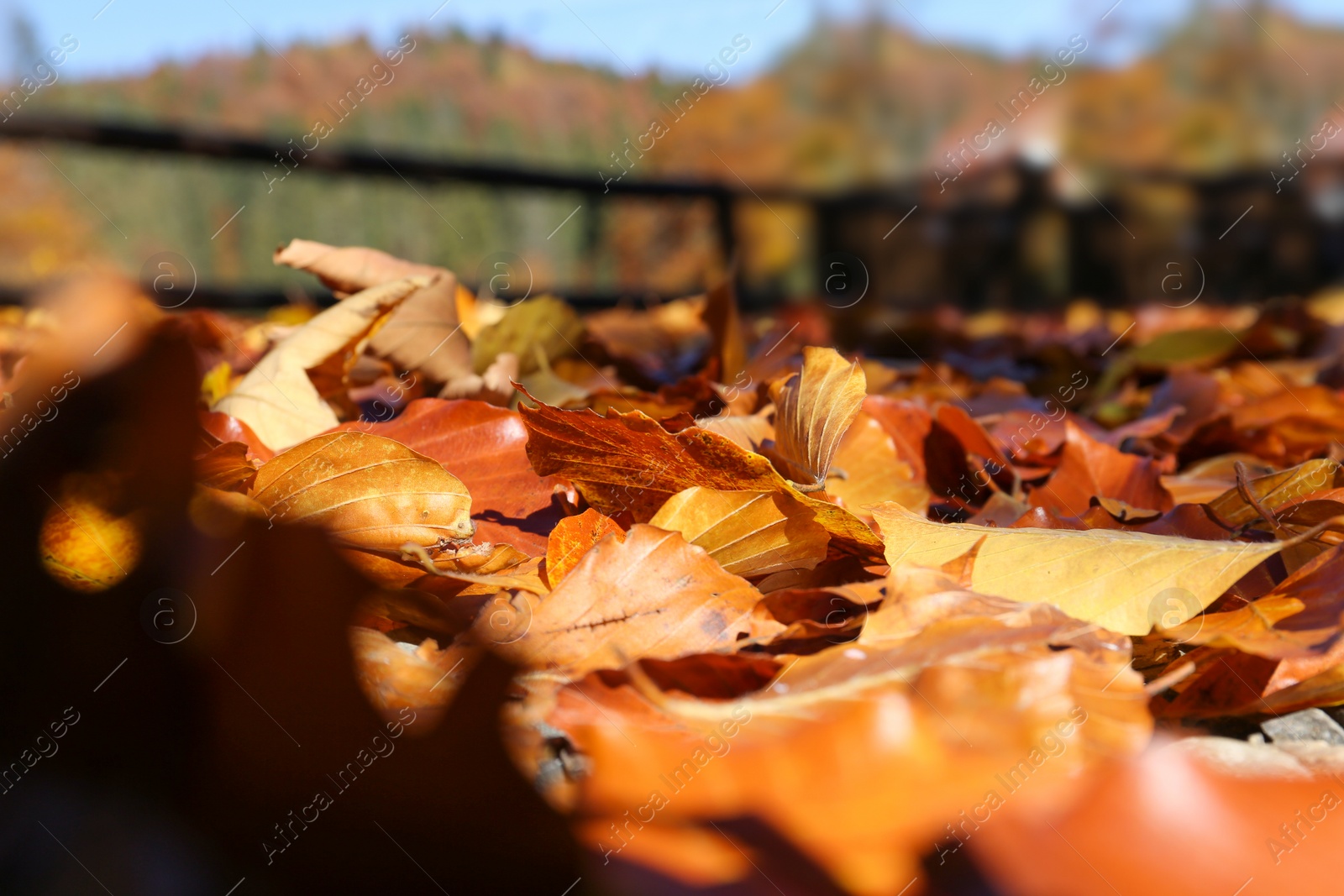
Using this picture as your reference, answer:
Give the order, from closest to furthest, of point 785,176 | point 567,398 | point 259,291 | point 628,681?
point 628,681
point 567,398
point 259,291
point 785,176

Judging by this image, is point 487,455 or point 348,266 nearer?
point 487,455

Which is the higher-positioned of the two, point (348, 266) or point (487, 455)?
point (348, 266)

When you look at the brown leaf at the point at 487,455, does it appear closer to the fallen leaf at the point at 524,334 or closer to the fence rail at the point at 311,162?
the fallen leaf at the point at 524,334

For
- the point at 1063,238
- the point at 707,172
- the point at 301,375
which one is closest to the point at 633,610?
the point at 301,375

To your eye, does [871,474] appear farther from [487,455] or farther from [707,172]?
[707,172]

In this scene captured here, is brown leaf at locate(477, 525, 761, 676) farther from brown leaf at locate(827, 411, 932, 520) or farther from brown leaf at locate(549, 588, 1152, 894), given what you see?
brown leaf at locate(827, 411, 932, 520)

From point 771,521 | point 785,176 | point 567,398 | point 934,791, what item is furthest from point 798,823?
point 785,176

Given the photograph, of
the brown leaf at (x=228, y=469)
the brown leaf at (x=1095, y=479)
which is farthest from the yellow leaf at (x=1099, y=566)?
the brown leaf at (x=228, y=469)

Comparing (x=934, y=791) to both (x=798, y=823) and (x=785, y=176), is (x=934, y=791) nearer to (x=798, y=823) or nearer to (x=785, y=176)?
(x=798, y=823)
